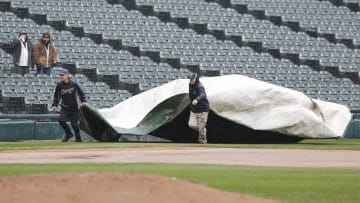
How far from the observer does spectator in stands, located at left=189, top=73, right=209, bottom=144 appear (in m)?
20.9

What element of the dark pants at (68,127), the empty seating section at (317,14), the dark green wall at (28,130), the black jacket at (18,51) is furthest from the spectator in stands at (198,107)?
the empty seating section at (317,14)

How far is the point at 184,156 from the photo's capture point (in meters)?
16.1

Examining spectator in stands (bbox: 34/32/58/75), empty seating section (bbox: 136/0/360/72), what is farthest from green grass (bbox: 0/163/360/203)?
empty seating section (bbox: 136/0/360/72)

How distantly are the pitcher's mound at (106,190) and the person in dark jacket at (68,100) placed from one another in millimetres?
12350

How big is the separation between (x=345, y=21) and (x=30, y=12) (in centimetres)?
1247

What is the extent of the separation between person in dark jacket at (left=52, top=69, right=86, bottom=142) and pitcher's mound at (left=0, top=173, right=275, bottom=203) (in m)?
12.4

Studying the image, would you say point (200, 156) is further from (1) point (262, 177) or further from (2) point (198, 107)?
(2) point (198, 107)

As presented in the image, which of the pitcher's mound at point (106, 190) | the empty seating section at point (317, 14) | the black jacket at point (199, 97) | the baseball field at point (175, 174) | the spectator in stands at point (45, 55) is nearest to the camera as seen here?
the pitcher's mound at point (106, 190)

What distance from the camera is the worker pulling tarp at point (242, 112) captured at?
2189cm

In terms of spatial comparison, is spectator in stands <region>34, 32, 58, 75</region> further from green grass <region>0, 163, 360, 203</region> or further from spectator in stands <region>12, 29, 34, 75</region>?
green grass <region>0, 163, 360, 203</region>

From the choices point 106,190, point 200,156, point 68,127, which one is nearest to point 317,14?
point 68,127

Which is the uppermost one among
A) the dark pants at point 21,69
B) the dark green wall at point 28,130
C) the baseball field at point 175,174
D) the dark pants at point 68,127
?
the baseball field at point 175,174

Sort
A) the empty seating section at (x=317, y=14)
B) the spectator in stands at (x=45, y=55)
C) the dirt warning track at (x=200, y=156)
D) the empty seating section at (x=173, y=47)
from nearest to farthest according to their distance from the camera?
the dirt warning track at (x=200, y=156)
the spectator in stands at (x=45, y=55)
the empty seating section at (x=173, y=47)
the empty seating section at (x=317, y=14)

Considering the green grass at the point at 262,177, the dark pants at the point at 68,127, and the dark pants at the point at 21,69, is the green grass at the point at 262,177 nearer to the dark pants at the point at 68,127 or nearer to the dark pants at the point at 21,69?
the dark pants at the point at 68,127
